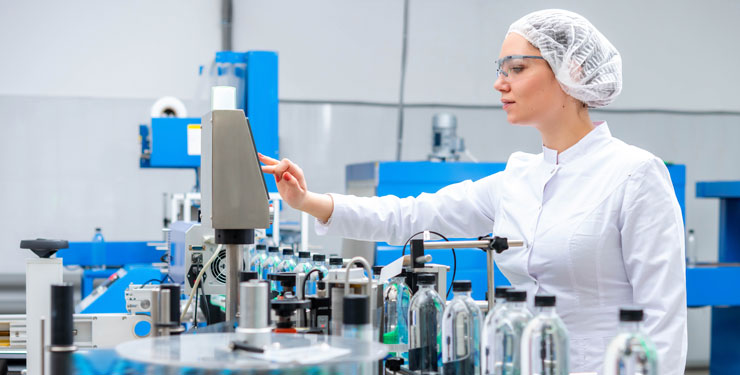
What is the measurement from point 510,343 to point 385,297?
0.48 meters

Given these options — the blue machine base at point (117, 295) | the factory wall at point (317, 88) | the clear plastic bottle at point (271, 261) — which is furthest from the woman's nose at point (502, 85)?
the factory wall at point (317, 88)

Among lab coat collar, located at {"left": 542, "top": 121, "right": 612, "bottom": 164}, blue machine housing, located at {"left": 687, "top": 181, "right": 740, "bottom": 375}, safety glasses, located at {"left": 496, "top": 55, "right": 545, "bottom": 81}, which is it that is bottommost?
blue machine housing, located at {"left": 687, "top": 181, "right": 740, "bottom": 375}

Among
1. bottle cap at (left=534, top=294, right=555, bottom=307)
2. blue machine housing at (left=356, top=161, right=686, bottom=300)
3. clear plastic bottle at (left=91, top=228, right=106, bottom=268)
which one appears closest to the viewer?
bottle cap at (left=534, top=294, right=555, bottom=307)

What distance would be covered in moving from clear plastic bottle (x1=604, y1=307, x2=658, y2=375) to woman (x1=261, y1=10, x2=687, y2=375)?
381 millimetres

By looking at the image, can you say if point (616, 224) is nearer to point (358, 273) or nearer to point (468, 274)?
point (358, 273)

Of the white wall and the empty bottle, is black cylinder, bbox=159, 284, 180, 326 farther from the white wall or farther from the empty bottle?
the white wall

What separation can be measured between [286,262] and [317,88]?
3.72m

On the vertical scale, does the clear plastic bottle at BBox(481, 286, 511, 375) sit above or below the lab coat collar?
below

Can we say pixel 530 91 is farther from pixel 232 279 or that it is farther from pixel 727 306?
pixel 727 306

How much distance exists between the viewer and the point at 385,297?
173 centimetres

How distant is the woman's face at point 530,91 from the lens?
5.65 feet

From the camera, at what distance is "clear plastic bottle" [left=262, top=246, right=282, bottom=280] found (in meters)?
2.62

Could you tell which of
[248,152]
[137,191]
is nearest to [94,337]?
[248,152]

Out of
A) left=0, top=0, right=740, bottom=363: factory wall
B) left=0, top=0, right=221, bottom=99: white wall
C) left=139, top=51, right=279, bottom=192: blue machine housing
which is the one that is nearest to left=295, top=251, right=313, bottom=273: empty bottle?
left=139, top=51, right=279, bottom=192: blue machine housing
